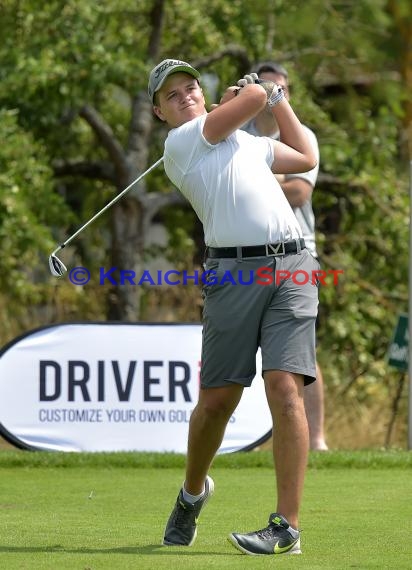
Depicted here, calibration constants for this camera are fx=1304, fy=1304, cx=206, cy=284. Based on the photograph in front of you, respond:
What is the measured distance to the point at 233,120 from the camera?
4145mm

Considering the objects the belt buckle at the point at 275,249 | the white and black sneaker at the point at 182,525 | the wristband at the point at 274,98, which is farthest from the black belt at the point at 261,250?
the white and black sneaker at the point at 182,525

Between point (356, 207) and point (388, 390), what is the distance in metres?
1.71

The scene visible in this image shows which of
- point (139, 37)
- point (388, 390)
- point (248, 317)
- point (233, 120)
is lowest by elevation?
point (388, 390)

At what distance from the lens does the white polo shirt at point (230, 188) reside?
4191mm

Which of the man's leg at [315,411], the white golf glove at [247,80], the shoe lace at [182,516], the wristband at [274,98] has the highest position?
the white golf glove at [247,80]

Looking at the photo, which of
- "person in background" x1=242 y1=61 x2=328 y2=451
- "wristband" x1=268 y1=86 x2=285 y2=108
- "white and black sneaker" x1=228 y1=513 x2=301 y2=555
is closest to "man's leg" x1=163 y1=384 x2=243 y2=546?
"white and black sneaker" x1=228 y1=513 x2=301 y2=555

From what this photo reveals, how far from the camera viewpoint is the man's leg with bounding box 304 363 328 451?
702cm

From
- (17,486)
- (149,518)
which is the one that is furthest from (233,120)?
(17,486)

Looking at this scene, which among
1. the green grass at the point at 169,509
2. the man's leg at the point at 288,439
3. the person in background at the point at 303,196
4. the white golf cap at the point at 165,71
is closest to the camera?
the green grass at the point at 169,509

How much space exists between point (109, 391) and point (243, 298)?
3.15 m

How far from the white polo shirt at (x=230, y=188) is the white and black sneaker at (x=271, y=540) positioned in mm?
910

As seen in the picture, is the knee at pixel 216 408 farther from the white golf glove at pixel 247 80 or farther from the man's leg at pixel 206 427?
the white golf glove at pixel 247 80

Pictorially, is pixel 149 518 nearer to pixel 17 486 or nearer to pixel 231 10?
pixel 17 486

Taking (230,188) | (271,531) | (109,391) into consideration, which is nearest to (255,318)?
(230,188)
